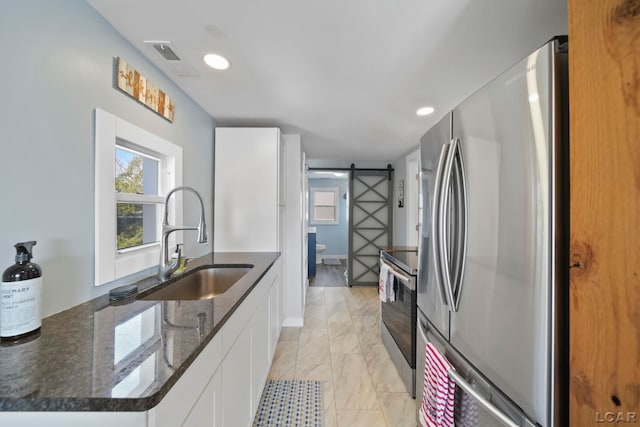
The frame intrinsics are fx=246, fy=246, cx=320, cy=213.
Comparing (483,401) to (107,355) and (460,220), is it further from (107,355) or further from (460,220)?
(107,355)

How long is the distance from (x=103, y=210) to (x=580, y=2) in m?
1.83

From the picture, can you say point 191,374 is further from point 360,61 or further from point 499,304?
point 360,61

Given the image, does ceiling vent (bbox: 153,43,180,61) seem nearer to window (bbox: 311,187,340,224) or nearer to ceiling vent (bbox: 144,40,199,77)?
ceiling vent (bbox: 144,40,199,77)

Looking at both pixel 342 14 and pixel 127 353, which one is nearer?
pixel 127 353

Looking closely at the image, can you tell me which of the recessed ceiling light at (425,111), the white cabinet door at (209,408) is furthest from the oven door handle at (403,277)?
the recessed ceiling light at (425,111)

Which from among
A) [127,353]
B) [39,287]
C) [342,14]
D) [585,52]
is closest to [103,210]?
[39,287]

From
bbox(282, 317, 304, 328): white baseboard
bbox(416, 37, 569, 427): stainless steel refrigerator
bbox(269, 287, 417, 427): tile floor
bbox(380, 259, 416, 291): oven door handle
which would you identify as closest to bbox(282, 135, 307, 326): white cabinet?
bbox(282, 317, 304, 328): white baseboard

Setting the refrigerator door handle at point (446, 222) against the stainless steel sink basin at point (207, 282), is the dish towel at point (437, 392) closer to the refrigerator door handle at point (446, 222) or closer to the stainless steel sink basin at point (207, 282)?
the refrigerator door handle at point (446, 222)

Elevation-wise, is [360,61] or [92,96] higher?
[360,61]

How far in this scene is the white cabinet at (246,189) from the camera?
241cm

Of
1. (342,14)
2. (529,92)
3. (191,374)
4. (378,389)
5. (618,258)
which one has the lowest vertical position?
(378,389)

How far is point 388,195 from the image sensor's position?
4773 millimetres

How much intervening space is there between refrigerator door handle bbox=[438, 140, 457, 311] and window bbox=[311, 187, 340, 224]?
5.71m

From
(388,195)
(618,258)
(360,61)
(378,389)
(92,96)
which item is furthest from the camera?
(388,195)
